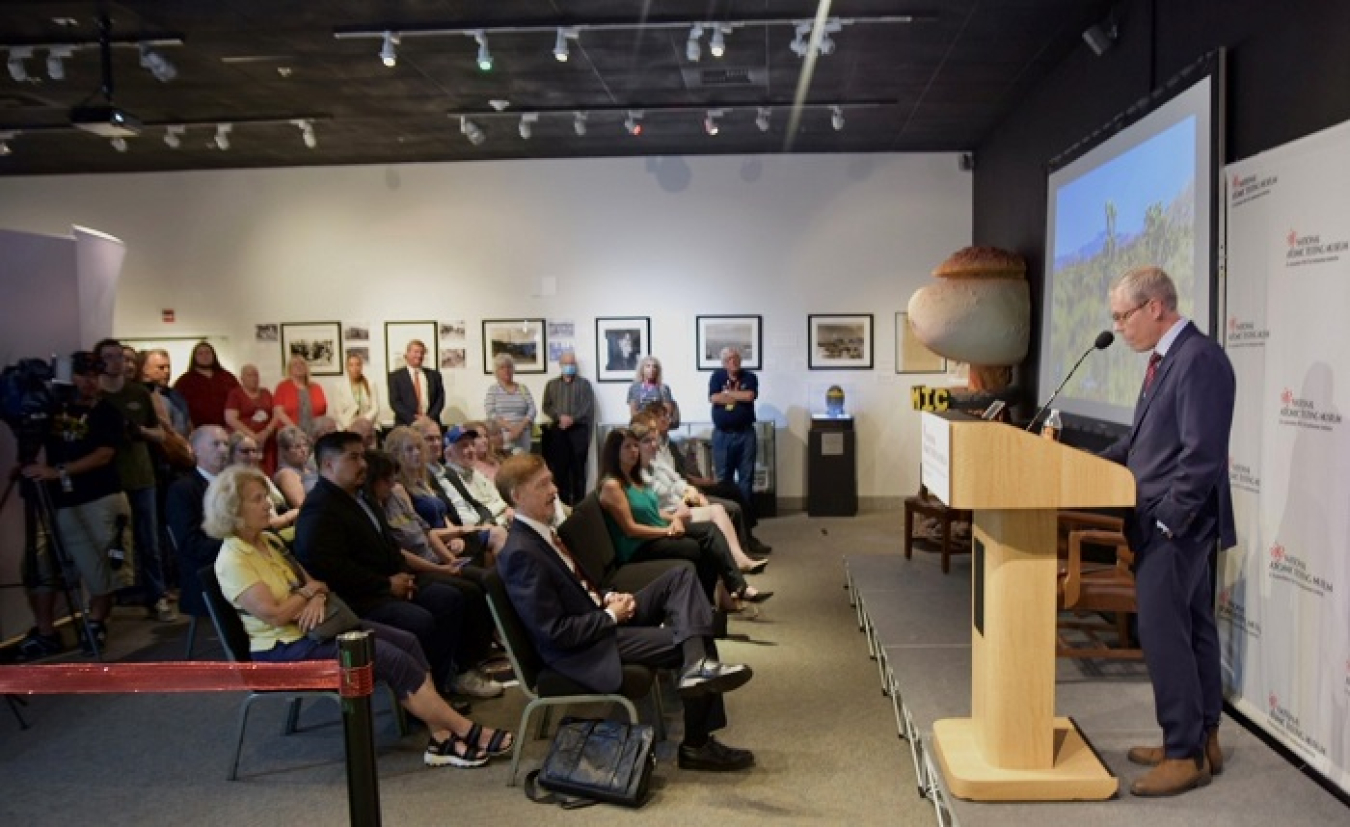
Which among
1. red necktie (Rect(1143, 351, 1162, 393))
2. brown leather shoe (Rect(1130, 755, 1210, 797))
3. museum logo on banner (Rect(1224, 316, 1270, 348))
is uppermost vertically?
museum logo on banner (Rect(1224, 316, 1270, 348))

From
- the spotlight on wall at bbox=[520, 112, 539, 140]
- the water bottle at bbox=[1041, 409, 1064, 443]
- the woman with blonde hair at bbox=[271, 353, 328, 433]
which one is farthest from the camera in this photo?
the woman with blonde hair at bbox=[271, 353, 328, 433]

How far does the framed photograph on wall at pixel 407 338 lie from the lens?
9.63m

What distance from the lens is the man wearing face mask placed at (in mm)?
9211

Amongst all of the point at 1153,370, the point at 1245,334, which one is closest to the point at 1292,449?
the point at 1245,334

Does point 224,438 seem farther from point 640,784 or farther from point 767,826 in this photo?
point 767,826

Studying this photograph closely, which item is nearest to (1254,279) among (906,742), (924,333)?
(906,742)

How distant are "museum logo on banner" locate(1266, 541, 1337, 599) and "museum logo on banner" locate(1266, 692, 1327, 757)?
44cm

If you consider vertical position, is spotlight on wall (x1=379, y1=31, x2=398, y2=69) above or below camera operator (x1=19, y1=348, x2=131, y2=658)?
above

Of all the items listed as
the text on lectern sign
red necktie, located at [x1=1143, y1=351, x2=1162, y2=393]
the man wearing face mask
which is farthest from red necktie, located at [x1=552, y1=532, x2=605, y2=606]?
the man wearing face mask

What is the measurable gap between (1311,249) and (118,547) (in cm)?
592

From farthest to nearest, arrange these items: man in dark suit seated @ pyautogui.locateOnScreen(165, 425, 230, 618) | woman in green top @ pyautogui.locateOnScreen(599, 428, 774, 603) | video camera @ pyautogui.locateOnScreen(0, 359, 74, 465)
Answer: video camera @ pyautogui.locateOnScreen(0, 359, 74, 465) < woman in green top @ pyautogui.locateOnScreen(599, 428, 774, 603) < man in dark suit seated @ pyautogui.locateOnScreen(165, 425, 230, 618)

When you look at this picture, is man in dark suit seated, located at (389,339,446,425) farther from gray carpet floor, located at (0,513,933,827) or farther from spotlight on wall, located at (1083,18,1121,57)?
spotlight on wall, located at (1083,18,1121,57)

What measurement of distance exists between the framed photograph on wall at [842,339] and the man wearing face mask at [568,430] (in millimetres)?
2352

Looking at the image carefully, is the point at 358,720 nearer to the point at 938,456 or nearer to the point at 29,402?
the point at 938,456
